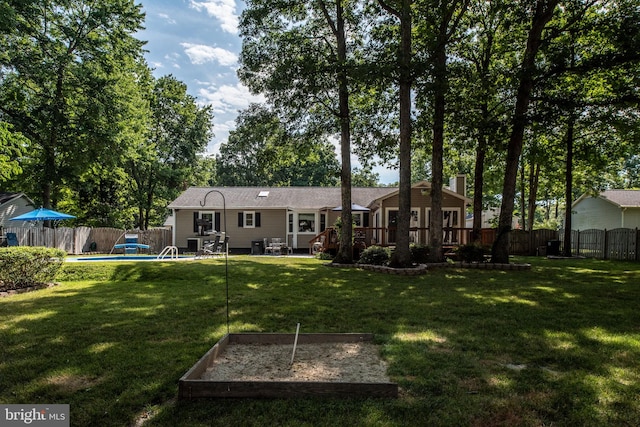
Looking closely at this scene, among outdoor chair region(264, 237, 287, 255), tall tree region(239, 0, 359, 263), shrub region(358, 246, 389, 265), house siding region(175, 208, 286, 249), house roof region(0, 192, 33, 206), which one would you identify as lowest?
outdoor chair region(264, 237, 287, 255)

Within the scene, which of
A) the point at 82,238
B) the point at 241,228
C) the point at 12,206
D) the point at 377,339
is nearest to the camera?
the point at 377,339

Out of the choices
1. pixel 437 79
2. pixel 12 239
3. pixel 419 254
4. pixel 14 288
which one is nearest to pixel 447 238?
pixel 419 254

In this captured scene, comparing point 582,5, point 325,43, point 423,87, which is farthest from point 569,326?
point 582,5

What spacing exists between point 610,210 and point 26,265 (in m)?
30.1

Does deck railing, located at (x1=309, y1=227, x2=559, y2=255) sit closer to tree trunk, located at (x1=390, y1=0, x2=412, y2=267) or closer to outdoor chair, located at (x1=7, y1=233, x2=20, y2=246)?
tree trunk, located at (x1=390, y1=0, x2=412, y2=267)

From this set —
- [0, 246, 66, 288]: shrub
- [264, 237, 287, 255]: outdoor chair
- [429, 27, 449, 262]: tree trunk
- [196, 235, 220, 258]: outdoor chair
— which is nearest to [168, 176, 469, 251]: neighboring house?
[264, 237, 287, 255]: outdoor chair

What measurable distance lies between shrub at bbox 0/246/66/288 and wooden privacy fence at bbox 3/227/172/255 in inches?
454

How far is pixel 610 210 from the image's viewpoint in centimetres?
2383

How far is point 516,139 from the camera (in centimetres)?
1153

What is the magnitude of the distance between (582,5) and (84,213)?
31.3 meters

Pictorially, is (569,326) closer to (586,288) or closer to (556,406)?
(556,406)

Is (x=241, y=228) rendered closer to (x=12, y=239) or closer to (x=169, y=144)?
(x=12, y=239)

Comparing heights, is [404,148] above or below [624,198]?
above

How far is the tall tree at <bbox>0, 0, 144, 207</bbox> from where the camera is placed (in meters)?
16.1
